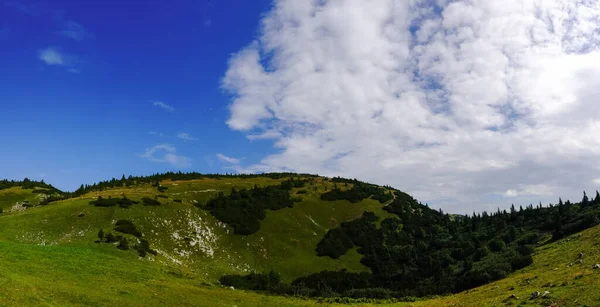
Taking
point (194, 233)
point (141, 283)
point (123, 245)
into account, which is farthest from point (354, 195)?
point (141, 283)

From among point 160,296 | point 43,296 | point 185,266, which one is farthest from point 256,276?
point 43,296

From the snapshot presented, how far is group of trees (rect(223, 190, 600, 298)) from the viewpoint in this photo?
7125 cm

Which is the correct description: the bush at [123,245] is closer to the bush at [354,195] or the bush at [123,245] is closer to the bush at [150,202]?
the bush at [150,202]

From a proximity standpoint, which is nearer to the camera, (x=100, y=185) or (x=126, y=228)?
(x=126, y=228)

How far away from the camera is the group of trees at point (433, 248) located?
7125 cm

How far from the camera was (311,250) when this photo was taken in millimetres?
105438

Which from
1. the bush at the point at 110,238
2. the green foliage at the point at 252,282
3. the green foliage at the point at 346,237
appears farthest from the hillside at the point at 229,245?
the green foliage at the point at 252,282

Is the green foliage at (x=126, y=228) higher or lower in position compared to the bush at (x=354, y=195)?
lower

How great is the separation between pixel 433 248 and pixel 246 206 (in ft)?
209

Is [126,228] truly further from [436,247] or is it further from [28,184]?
[436,247]

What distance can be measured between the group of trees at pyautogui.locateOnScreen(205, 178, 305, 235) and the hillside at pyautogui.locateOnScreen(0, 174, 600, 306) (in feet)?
2.23

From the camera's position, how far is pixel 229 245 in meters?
90.9

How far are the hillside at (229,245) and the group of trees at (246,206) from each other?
68cm

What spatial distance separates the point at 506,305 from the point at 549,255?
33.9 m
